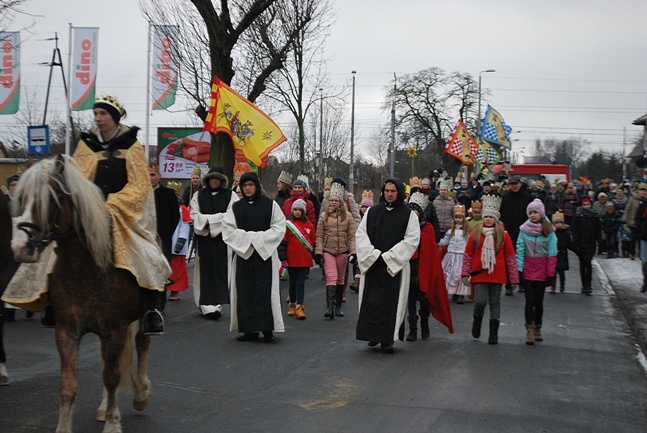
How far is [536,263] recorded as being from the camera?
11484 mm

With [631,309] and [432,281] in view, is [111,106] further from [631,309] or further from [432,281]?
[631,309]

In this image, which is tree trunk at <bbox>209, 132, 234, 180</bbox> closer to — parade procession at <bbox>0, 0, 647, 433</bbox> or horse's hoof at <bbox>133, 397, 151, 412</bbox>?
parade procession at <bbox>0, 0, 647, 433</bbox>

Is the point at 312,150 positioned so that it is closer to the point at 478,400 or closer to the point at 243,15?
the point at 243,15

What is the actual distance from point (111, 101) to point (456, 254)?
10231 millimetres

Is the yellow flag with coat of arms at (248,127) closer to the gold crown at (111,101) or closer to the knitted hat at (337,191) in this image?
the knitted hat at (337,191)

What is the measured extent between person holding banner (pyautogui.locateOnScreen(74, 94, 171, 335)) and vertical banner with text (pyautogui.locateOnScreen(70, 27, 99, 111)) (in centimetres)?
2677

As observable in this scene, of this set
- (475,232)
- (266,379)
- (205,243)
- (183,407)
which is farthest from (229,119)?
(183,407)

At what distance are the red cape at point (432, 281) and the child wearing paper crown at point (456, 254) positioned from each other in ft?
13.3

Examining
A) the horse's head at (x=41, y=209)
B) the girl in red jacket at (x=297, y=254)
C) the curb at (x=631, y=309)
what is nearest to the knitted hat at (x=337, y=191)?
the girl in red jacket at (x=297, y=254)

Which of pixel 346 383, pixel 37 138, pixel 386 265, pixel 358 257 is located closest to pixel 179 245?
pixel 358 257

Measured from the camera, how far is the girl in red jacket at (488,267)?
11320mm

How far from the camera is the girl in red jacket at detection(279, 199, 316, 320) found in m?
13.1

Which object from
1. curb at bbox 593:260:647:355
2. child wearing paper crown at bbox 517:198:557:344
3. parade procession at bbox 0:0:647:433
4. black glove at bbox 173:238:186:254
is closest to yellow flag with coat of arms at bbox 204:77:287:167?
parade procession at bbox 0:0:647:433

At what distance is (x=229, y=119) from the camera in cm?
1706
